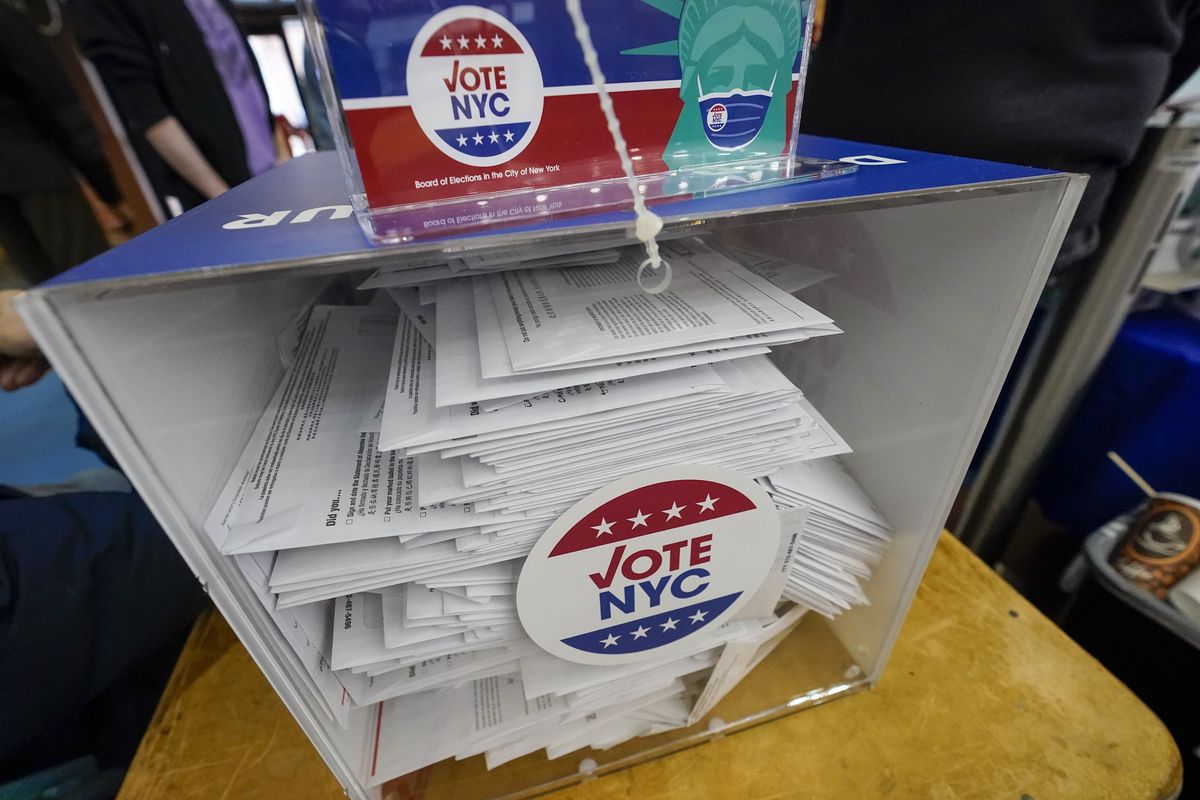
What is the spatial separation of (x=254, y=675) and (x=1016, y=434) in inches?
48.3

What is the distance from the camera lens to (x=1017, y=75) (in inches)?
23.6

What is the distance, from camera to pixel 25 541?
599 millimetres

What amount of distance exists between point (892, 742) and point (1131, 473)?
67 cm

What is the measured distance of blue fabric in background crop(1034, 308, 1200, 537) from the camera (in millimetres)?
817

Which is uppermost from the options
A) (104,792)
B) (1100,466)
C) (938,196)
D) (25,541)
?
(938,196)

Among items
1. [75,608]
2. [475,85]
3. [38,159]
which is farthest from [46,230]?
[475,85]

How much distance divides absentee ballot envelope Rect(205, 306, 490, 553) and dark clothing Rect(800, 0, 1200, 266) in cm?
69

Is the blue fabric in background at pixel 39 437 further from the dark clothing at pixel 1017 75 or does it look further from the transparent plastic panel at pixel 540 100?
the dark clothing at pixel 1017 75

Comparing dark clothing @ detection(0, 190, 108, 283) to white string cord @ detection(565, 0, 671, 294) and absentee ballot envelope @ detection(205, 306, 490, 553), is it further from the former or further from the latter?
white string cord @ detection(565, 0, 671, 294)

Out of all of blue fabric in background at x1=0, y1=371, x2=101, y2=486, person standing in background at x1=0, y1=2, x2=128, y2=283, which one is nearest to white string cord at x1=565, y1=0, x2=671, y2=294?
blue fabric in background at x1=0, y1=371, x2=101, y2=486

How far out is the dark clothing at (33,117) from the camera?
37.6 inches

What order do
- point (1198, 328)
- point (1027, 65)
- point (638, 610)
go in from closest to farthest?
point (638, 610), point (1027, 65), point (1198, 328)

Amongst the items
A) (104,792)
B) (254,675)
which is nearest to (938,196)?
(254,675)

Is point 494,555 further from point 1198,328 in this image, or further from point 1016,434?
point 1198,328
